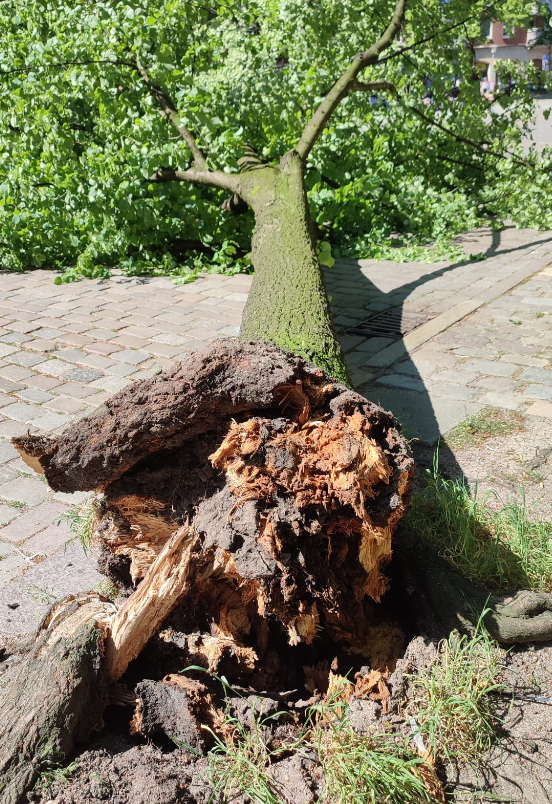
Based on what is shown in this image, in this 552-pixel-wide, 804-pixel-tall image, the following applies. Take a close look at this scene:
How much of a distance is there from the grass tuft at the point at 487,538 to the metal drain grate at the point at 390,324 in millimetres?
3001

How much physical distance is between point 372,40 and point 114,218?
371 cm

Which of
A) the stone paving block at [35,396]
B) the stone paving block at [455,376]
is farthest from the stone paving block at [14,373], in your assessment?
the stone paving block at [455,376]

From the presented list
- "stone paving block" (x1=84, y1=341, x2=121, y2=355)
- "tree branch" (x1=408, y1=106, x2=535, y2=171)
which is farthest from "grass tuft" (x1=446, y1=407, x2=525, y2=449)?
"tree branch" (x1=408, y1=106, x2=535, y2=171)

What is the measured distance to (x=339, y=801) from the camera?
72.3 inches

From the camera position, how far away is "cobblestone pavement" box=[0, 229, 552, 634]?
11.4ft

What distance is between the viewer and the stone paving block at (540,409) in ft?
14.5

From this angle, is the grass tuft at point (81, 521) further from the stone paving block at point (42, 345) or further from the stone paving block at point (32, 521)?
the stone paving block at point (42, 345)

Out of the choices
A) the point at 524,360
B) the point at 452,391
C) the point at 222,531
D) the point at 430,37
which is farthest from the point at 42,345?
the point at 430,37

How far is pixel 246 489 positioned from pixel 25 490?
218 centimetres

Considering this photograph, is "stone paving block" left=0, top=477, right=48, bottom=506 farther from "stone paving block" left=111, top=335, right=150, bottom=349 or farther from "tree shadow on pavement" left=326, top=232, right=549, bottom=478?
"stone paving block" left=111, top=335, right=150, bottom=349

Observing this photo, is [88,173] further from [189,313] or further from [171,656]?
[171,656]

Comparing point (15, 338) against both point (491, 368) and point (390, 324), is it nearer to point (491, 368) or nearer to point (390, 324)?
point (390, 324)

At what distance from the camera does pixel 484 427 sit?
427 centimetres

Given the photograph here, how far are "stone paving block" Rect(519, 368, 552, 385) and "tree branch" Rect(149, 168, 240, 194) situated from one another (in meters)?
3.59
